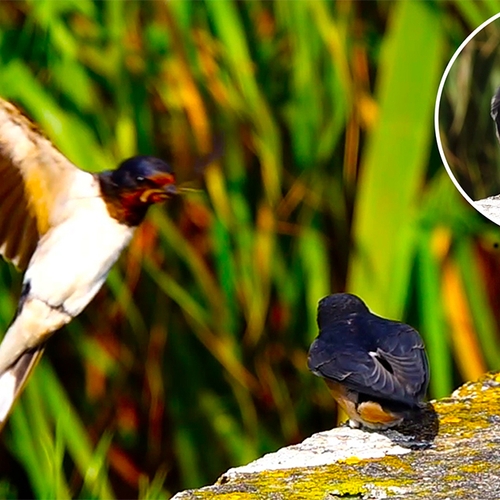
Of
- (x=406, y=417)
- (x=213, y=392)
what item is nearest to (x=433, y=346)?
(x=213, y=392)

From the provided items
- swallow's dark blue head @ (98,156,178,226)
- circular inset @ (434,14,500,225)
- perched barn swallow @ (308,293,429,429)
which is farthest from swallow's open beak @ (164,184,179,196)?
circular inset @ (434,14,500,225)

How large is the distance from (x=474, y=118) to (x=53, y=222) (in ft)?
2.30

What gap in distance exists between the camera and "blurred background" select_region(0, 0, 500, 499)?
7.41ft

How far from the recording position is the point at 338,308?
1729 millimetres

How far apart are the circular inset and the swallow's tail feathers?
683mm

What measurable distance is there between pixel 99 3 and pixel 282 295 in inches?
26.8

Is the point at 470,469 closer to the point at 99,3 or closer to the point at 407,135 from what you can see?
the point at 407,135

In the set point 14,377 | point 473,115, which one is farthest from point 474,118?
point 14,377

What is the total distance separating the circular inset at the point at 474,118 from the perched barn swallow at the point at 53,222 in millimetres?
435

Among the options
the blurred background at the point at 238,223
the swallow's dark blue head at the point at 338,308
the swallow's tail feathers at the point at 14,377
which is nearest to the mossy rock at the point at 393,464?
the swallow's dark blue head at the point at 338,308

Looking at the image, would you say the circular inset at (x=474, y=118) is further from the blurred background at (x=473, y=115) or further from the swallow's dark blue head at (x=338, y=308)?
the swallow's dark blue head at (x=338, y=308)

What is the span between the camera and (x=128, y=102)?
2.32 metres

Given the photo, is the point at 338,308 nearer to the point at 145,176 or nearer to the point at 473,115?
the point at 145,176

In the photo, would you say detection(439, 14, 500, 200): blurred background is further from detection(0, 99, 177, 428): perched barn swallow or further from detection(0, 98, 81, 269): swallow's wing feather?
detection(0, 98, 81, 269): swallow's wing feather
